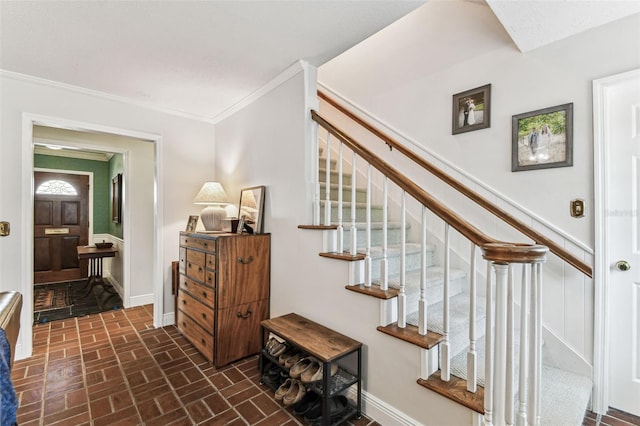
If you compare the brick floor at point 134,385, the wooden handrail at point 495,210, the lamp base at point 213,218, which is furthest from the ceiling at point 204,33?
the brick floor at point 134,385

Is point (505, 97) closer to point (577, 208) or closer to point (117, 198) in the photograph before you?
point (577, 208)

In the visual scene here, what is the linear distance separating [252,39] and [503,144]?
1.96 meters

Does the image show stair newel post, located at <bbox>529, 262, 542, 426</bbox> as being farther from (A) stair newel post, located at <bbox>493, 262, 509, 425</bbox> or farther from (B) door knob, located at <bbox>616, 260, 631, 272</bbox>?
(B) door knob, located at <bbox>616, 260, 631, 272</bbox>

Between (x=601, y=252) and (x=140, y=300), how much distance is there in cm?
480

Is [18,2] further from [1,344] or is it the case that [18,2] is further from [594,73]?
[594,73]

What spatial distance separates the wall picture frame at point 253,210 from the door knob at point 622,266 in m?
2.56

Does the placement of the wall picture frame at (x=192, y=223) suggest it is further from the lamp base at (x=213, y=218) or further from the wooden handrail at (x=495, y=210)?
the wooden handrail at (x=495, y=210)

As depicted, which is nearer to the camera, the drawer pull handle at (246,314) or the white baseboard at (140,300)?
the drawer pull handle at (246,314)

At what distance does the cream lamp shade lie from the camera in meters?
2.91

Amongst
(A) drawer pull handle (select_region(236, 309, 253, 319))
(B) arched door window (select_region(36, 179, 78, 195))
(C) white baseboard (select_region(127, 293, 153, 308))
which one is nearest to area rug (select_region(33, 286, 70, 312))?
(C) white baseboard (select_region(127, 293, 153, 308))

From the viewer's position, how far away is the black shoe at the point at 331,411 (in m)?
1.71

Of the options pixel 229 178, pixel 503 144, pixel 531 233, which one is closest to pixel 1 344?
pixel 229 178

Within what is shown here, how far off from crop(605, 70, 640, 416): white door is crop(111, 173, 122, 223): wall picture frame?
18.7 ft

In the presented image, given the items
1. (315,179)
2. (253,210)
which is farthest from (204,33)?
(253,210)
